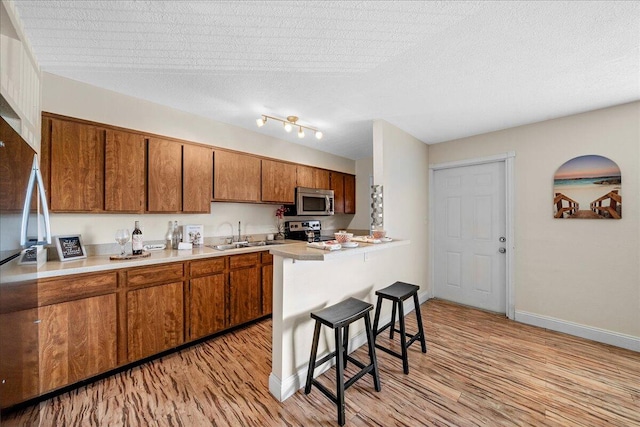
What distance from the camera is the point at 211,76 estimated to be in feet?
6.65

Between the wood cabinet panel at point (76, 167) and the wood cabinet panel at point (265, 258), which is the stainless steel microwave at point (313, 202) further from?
the wood cabinet panel at point (76, 167)

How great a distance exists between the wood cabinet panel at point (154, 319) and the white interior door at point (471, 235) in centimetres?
354

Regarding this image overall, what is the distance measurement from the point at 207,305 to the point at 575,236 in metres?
4.08

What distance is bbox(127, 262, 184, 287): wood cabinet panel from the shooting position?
2087 mm

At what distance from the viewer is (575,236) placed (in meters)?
2.74

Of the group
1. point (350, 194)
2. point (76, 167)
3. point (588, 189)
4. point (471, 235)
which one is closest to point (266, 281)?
point (76, 167)

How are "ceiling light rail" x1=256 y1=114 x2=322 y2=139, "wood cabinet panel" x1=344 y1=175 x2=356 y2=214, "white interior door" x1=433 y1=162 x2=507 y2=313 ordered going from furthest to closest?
"wood cabinet panel" x1=344 y1=175 x2=356 y2=214, "white interior door" x1=433 y1=162 x2=507 y2=313, "ceiling light rail" x1=256 y1=114 x2=322 y2=139

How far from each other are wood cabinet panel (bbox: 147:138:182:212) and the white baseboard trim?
432 cm

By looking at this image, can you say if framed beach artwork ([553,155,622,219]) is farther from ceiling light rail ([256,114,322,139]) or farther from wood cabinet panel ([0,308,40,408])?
wood cabinet panel ([0,308,40,408])

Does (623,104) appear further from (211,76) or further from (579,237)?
(211,76)

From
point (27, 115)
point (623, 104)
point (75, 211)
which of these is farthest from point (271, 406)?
point (623, 104)

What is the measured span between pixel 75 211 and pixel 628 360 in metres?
5.10

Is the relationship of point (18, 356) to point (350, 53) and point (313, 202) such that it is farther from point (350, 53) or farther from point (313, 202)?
point (313, 202)

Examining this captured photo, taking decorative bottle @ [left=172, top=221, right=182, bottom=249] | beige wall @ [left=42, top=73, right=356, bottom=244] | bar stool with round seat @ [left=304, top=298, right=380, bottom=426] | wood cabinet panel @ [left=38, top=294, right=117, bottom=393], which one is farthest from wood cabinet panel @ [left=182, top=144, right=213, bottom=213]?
bar stool with round seat @ [left=304, top=298, right=380, bottom=426]
